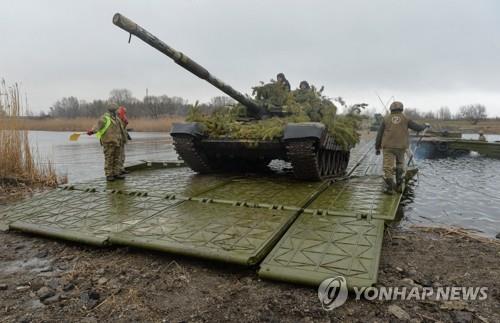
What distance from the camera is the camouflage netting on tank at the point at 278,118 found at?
6.67m

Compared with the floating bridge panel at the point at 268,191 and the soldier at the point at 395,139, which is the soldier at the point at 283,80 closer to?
the floating bridge panel at the point at 268,191

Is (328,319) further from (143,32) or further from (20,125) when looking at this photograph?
(20,125)

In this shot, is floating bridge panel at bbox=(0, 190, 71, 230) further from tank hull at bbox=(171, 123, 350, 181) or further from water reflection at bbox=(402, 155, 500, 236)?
water reflection at bbox=(402, 155, 500, 236)

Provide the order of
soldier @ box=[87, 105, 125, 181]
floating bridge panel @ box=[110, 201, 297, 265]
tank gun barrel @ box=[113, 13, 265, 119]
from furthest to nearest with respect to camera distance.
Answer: soldier @ box=[87, 105, 125, 181]
tank gun barrel @ box=[113, 13, 265, 119]
floating bridge panel @ box=[110, 201, 297, 265]

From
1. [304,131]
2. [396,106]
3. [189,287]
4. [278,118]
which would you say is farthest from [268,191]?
[189,287]

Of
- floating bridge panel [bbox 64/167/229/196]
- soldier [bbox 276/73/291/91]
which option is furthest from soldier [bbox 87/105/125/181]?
soldier [bbox 276/73/291/91]

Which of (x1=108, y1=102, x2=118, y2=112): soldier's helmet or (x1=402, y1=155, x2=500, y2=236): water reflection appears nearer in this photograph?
(x1=402, y1=155, x2=500, y2=236): water reflection

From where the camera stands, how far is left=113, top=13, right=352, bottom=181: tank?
19.4 ft

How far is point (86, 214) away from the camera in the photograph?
15.8 feet

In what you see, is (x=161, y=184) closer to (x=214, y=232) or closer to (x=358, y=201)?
(x=214, y=232)

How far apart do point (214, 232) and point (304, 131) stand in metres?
2.56

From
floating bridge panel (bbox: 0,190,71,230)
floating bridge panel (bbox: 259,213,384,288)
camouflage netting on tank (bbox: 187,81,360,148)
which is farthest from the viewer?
camouflage netting on tank (bbox: 187,81,360,148)

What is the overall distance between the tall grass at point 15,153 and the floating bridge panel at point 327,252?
585cm

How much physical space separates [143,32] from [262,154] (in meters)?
2.90
